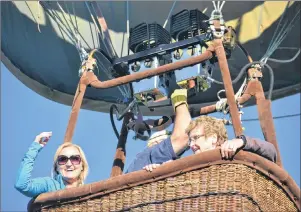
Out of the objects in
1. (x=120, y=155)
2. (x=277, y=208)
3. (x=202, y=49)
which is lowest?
(x=277, y=208)

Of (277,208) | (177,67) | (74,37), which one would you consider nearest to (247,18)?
(74,37)

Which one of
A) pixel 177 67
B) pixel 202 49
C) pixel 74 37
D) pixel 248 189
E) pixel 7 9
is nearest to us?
pixel 248 189

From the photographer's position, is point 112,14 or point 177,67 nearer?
point 177,67

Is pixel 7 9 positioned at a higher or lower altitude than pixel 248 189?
higher

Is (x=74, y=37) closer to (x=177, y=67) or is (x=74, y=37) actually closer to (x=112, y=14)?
(x=112, y=14)

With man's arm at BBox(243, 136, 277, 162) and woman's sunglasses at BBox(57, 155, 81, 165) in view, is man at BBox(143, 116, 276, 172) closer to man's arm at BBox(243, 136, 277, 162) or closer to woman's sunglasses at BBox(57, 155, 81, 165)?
man's arm at BBox(243, 136, 277, 162)

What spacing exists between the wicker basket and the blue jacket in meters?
0.08

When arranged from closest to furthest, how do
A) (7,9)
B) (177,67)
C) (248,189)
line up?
(248,189)
(177,67)
(7,9)

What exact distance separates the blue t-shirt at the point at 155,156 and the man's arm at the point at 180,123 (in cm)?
3

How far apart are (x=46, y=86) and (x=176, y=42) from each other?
2162 millimetres


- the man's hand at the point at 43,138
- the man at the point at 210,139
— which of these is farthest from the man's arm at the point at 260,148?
the man's hand at the point at 43,138

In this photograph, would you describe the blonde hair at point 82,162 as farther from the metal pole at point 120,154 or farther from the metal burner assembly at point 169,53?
the metal burner assembly at point 169,53

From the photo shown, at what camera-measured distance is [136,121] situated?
4.86 meters

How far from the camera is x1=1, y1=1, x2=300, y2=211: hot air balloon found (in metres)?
3.35
